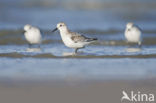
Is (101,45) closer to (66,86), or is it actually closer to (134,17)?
(66,86)

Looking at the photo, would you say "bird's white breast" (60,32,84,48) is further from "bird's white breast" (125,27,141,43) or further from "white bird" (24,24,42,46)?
"bird's white breast" (125,27,141,43)

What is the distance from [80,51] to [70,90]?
15.2ft

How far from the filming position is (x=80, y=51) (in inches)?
465

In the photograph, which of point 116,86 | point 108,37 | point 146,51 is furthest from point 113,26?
point 116,86

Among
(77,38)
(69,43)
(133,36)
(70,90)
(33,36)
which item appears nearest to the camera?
(70,90)

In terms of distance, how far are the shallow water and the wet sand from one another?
1.55 ft

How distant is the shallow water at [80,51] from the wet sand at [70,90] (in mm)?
472

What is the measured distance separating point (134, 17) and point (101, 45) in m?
8.40

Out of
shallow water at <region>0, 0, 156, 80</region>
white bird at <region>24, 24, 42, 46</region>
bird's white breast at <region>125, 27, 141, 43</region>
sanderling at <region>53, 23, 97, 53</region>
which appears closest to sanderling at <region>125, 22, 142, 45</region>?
bird's white breast at <region>125, 27, 141, 43</region>

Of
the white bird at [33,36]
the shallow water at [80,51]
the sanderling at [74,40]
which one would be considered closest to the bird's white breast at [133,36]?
the shallow water at [80,51]

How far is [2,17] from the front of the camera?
777 inches

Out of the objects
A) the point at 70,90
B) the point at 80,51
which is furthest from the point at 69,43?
the point at 70,90

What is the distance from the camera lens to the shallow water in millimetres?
8641

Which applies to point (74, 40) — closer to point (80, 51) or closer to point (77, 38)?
point (77, 38)
